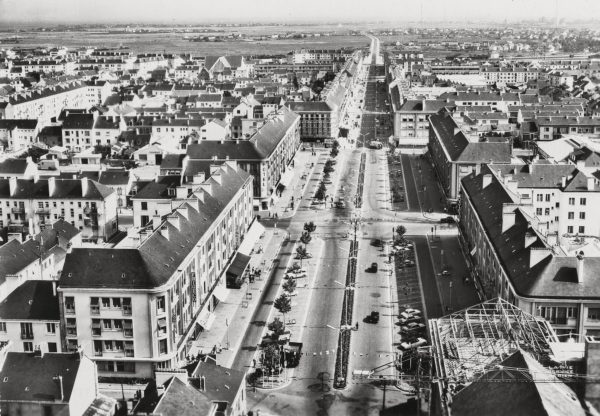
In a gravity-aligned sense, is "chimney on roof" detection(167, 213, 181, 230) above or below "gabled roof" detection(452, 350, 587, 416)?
above

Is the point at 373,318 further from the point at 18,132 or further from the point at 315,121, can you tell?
the point at 18,132

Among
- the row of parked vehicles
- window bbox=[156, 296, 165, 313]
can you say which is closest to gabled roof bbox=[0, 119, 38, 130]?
the row of parked vehicles

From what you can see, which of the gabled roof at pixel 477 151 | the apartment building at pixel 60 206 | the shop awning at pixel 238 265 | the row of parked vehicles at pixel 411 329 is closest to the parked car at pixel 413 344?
the row of parked vehicles at pixel 411 329

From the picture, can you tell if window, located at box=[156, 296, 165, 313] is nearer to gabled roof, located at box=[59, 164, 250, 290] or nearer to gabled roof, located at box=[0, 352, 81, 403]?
gabled roof, located at box=[59, 164, 250, 290]

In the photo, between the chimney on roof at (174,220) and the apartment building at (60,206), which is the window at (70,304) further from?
the apartment building at (60,206)

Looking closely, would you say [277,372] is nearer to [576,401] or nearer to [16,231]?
[576,401]

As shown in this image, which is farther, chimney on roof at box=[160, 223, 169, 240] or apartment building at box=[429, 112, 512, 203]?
apartment building at box=[429, 112, 512, 203]
